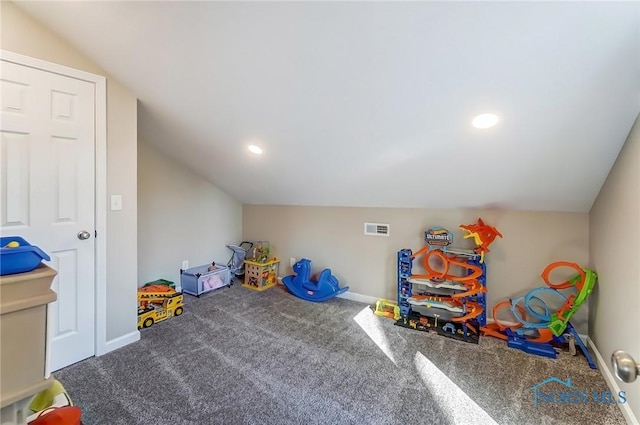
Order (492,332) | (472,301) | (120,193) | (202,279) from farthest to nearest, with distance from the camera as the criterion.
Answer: (202,279), (472,301), (492,332), (120,193)

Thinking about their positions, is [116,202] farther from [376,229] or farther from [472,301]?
[472,301]

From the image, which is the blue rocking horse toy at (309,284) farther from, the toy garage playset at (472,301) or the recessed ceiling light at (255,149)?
the recessed ceiling light at (255,149)

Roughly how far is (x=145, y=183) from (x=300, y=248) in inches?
79.6

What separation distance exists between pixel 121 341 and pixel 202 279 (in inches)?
48.1

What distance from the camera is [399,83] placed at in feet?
5.56

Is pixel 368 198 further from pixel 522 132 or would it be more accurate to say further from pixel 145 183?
pixel 145 183

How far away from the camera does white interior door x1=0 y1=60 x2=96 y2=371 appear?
182 centimetres

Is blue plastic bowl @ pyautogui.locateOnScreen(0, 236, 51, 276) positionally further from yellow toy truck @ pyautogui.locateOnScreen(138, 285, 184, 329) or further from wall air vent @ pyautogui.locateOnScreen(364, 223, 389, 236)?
wall air vent @ pyautogui.locateOnScreen(364, 223, 389, 236)

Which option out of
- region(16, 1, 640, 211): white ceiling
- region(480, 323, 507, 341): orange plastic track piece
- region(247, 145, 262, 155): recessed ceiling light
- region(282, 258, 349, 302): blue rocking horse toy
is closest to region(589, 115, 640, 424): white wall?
region(16, 1, 640, 211): white ceiling

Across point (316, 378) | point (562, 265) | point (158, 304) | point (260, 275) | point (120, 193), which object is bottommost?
point (316, 378)

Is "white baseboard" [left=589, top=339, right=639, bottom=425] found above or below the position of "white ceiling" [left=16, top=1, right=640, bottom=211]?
below

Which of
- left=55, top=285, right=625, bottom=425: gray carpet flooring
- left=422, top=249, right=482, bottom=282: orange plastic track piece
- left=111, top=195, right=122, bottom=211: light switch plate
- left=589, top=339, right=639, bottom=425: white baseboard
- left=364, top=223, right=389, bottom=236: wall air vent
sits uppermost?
left=111, top=195, right=122, bottom=211: light switch plate

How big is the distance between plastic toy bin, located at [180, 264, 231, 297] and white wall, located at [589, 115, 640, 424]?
3699 mm

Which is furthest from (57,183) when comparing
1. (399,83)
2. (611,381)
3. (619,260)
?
(611,381)
